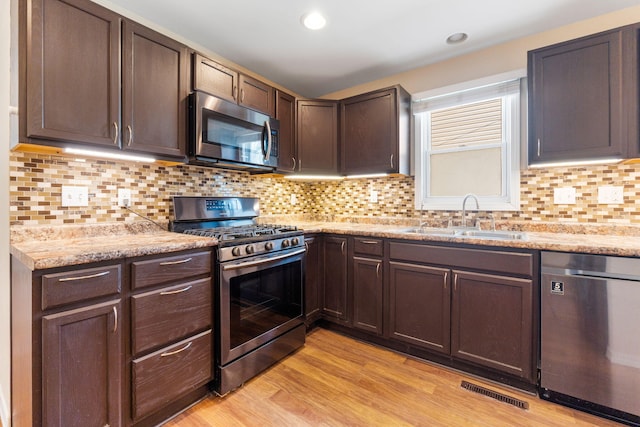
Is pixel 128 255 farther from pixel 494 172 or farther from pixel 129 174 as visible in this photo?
pixel 494 172

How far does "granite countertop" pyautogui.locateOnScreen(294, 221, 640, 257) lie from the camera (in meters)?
1.50

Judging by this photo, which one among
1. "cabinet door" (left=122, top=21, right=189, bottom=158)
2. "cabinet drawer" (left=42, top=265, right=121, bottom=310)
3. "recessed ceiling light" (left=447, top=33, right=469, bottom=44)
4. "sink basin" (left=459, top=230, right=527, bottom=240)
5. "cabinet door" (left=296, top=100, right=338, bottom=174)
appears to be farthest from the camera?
"cabinet door" (left=296, top=100, right=338, bottom=174)

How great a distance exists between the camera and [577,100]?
180 cm

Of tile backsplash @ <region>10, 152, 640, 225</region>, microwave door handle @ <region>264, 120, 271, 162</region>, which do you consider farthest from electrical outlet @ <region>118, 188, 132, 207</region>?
microwave door handle @ <region>264, 120, 271, 162</region>

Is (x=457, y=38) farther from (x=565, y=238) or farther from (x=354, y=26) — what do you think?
(x=565, y=238)

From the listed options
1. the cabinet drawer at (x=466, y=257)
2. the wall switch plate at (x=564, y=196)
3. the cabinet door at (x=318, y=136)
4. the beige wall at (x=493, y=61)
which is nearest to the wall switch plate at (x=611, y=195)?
the wall switch plate at (x=564, y=196)

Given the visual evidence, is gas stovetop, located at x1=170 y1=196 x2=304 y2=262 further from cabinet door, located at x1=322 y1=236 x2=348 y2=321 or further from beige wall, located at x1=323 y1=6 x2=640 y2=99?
beige wall, located at x1=323 y1=6 x2=640 y2=99

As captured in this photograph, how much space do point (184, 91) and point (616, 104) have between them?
264cm

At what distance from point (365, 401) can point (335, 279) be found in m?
0.97

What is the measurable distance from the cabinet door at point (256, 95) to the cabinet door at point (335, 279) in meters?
1.23

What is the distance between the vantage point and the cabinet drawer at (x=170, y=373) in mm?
1365

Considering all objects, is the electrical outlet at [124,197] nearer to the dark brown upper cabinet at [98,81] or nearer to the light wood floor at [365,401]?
the dark brown upper cabinet at [98,81]

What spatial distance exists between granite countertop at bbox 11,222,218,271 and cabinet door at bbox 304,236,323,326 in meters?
0.93

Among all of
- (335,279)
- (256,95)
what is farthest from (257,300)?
(256,95)
